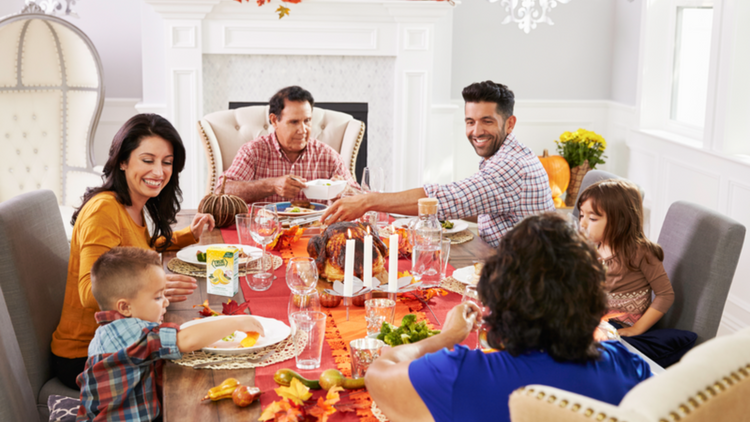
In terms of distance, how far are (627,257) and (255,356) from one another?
1178 millimetres

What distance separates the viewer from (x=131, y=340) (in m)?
1.35

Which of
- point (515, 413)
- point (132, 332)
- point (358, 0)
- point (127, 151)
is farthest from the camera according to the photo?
point (358, 0)

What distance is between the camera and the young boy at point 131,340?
1333 millimetres

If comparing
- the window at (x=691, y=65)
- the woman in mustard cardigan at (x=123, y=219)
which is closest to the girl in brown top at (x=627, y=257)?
the woman in mustard cardigan at (x=123, y=219)

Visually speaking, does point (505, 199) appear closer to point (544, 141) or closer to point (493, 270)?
point (493, 270)

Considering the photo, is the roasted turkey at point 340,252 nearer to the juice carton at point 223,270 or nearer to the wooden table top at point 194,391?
the juice carton at point 223,270

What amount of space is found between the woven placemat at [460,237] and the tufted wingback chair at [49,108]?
2.43 meters

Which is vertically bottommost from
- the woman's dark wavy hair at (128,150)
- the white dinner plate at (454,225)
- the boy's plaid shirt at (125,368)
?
the boy's plaid shirt at (125,368)

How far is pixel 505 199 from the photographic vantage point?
239cm

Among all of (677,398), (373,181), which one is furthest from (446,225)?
(677,398)

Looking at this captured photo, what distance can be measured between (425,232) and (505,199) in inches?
27.3

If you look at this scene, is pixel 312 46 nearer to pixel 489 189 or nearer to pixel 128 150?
pixel 489 189

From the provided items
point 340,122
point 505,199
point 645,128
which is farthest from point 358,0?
point 505,199

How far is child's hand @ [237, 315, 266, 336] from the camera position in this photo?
1.39 meters
